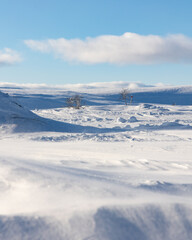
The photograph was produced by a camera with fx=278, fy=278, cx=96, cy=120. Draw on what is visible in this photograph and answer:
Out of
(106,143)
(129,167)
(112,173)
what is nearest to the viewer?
(112,173)

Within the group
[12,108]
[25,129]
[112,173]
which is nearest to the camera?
[112,173]

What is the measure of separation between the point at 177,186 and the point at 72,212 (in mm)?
930

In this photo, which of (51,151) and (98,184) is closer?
(98,184)

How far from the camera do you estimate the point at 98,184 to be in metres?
2.07

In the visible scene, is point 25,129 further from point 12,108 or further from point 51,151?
point 51,151

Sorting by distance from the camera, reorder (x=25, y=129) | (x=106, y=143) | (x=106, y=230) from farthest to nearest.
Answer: (x=25, y=129) → (x=106, y=143) → (x=106, y=230)

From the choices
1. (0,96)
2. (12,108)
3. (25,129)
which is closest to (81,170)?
(25,129)

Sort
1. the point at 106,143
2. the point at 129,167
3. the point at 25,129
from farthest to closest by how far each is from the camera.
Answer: the point at 25,129
the point at 106,143
the point at 129,167

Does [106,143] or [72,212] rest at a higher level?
[72,212]

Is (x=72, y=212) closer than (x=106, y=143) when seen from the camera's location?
Yes

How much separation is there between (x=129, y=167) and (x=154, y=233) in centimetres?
150

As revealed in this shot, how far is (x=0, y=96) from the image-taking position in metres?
7.45

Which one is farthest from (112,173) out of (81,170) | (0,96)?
(0,96)

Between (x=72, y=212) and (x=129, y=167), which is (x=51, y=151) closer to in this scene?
(x=129, y=167)
